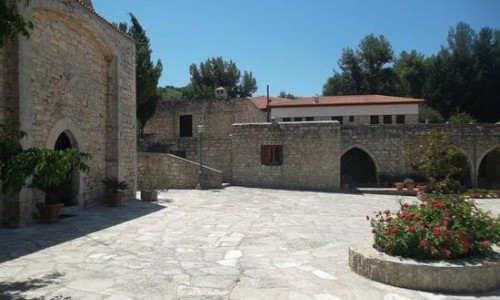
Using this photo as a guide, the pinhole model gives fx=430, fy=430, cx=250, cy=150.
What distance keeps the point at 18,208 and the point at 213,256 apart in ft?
15.7

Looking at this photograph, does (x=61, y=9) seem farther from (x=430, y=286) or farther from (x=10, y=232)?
(x=430, y=286)

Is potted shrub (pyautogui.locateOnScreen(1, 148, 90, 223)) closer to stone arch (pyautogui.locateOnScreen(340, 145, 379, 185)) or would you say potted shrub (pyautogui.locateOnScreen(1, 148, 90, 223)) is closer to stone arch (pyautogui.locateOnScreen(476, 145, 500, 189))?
stone arch (pyautogui.locateOnScreen(340, 145, 379, 185))

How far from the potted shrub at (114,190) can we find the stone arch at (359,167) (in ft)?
47.8

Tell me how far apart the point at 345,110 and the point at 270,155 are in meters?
11.8

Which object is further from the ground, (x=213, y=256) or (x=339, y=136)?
(x=339, y=136)

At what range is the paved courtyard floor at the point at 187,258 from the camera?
15.7ft

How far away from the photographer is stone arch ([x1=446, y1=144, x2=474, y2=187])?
22.1m

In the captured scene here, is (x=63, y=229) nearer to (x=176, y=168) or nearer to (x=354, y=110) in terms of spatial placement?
(x=176, y=168)

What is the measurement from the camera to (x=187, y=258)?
21.0ft

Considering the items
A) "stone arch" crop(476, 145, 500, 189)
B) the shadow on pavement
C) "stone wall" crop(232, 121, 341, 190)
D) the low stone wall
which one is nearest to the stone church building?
the shadow on pavement

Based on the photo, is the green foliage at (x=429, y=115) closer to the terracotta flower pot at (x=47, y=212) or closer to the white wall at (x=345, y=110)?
the white wall at (x=345, y=110)

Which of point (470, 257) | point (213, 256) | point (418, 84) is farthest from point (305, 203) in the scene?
point (418, 84)

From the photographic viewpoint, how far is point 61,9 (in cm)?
1058

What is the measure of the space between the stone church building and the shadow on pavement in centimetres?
63
